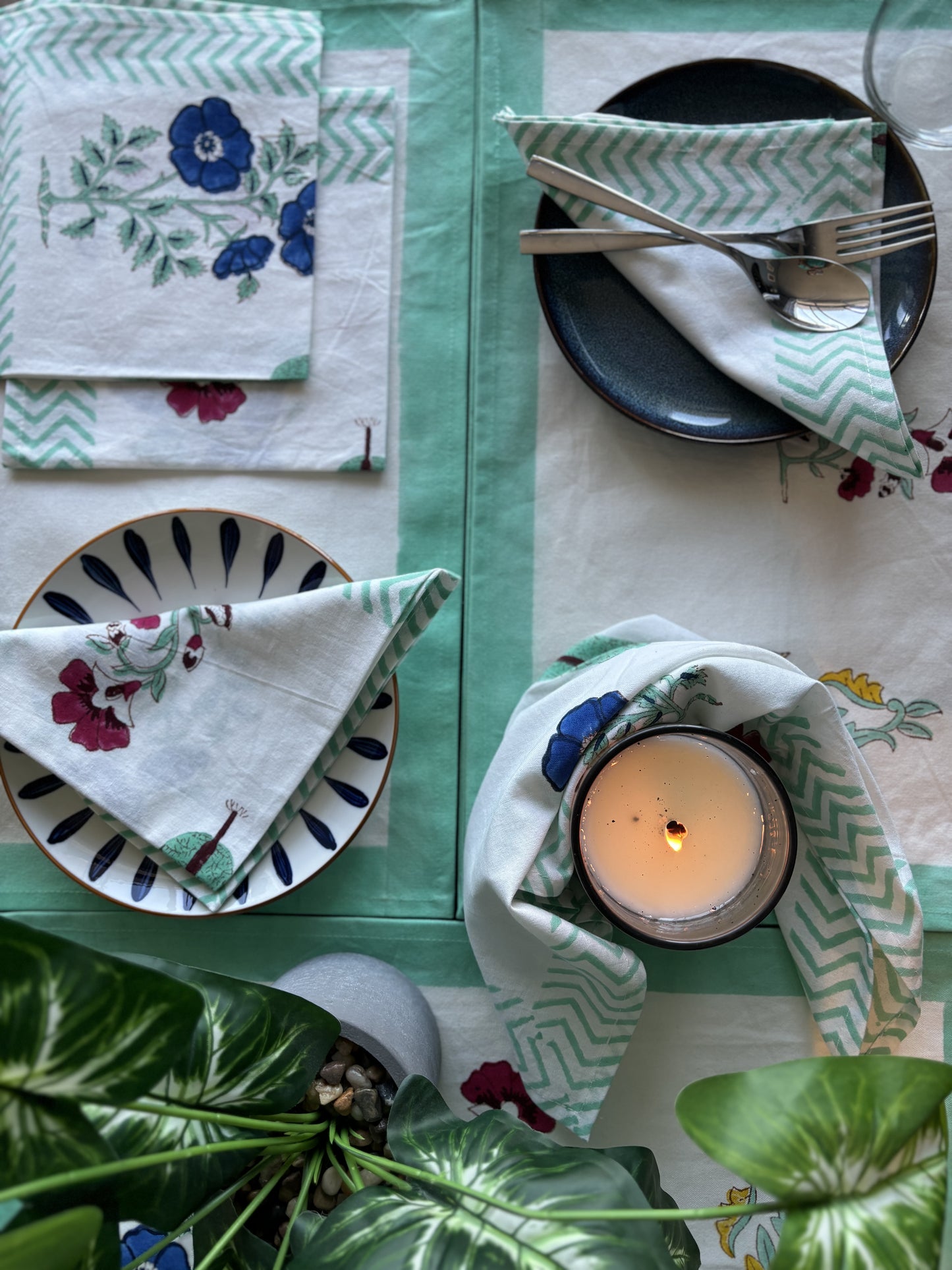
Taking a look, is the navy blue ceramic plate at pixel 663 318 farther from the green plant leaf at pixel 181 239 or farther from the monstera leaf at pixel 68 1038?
the monstera leaf at pixel 68 1038

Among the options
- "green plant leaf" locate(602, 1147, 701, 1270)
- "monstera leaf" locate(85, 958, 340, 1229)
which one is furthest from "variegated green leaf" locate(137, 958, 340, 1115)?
"green plant leaf" locate(602, 1147, 701, 1270)

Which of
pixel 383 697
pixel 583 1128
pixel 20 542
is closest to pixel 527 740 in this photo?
pixel 383 697

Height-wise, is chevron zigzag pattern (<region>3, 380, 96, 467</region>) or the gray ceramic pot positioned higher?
chevron zigzag pattern (<region>3, 380, 96, 467</region>)

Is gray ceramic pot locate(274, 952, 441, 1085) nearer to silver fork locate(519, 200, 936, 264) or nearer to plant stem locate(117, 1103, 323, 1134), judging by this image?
plant stem locate(117, 1103, 323, 1134)

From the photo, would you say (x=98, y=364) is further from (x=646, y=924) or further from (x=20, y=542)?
(x=646, y=924)

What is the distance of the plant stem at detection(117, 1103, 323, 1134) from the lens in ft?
1.06

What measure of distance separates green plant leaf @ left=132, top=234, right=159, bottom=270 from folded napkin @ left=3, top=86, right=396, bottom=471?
0.23ft

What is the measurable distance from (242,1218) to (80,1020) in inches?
4.6

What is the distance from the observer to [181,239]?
0.59 metres

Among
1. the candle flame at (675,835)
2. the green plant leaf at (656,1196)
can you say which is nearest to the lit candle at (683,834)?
the candle flame at (675,835)

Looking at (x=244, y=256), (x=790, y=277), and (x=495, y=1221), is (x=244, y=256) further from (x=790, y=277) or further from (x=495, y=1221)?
(x=495, y=1221)

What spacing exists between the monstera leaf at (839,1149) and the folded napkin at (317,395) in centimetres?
41

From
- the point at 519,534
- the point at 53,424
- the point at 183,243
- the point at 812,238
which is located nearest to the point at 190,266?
the point at 183,243

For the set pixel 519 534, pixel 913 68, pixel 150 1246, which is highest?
pixel 913 68
